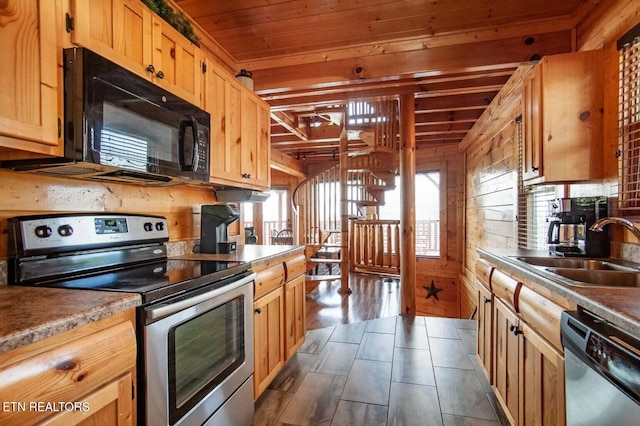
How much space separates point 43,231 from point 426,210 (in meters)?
6.58

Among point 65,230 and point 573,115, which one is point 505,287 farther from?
point 65,230

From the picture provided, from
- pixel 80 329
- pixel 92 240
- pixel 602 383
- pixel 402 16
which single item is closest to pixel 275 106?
pixel 402 16

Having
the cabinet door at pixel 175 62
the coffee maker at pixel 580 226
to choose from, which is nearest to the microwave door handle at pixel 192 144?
the cabinet door at pixel 175 62

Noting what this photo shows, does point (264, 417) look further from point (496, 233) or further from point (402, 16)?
point (496, 233)

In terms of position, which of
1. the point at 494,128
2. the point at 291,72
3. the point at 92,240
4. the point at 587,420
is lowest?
the point at 587,420

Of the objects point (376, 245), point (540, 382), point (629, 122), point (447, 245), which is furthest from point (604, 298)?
point (447, 245)

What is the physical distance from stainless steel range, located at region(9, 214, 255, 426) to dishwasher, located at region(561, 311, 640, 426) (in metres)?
1.34

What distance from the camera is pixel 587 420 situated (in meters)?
0.94

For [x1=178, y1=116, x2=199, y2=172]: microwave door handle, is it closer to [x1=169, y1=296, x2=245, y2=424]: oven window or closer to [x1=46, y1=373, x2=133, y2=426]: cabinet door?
[x1=169, y1=296, x2=245, y2=424]: oven window

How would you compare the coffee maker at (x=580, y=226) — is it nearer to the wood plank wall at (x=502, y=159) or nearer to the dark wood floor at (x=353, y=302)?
the wood plank wall at (x=502, y=159)

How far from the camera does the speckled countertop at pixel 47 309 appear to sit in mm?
694

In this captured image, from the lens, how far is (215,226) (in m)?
2.14

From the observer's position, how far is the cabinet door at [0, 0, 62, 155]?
973 mm

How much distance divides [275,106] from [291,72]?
2.27 ft
